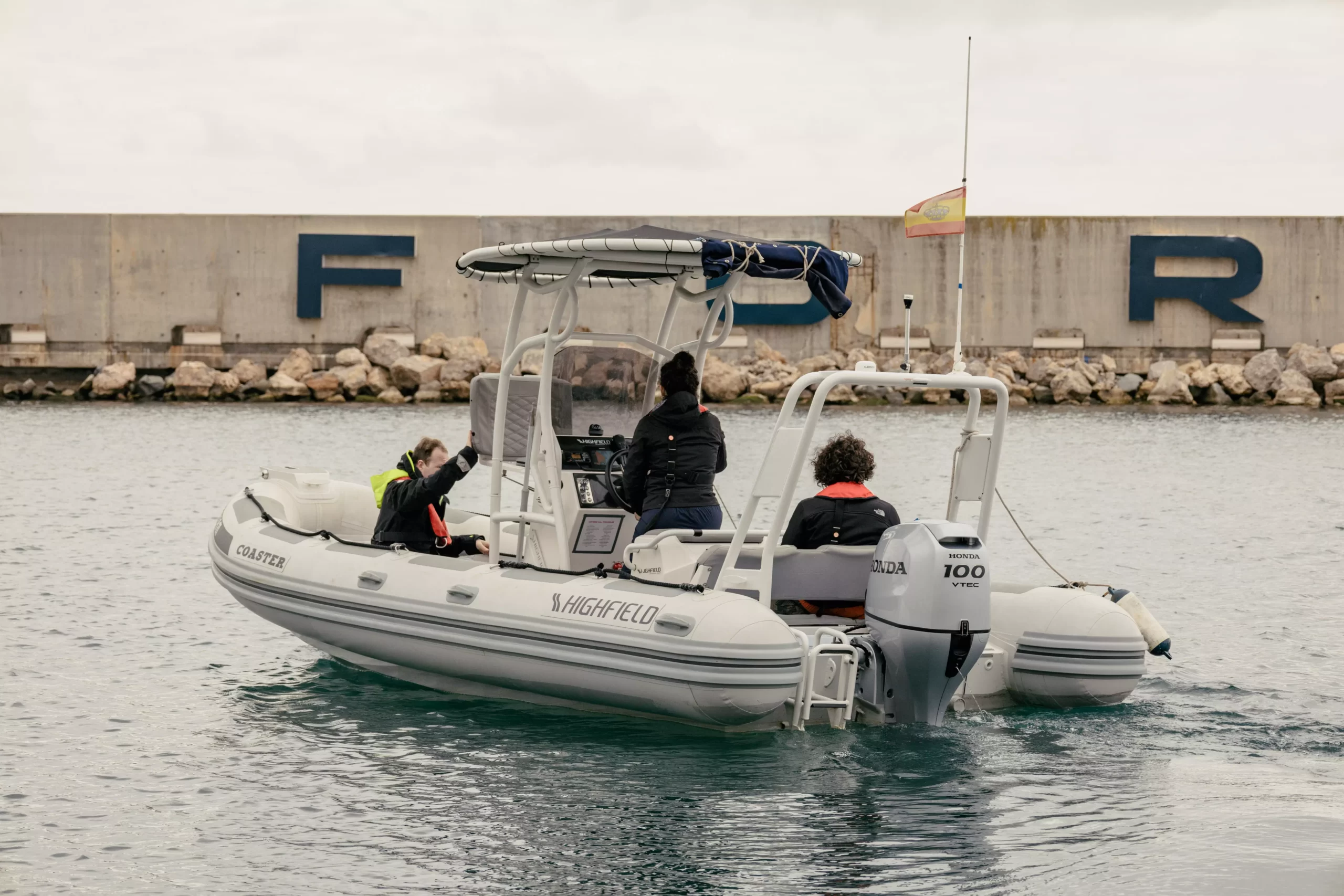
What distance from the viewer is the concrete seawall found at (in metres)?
37.6

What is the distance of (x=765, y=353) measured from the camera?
36906 mm

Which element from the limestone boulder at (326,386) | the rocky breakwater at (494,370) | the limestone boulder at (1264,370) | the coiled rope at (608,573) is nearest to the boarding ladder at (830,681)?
the coiled rope at (608,573)

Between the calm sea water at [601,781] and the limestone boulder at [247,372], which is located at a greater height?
the limestone boulder at [247,372]

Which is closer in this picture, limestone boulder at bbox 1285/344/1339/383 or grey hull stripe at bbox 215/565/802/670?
grey hull stripe at bbox 215/565/802/670

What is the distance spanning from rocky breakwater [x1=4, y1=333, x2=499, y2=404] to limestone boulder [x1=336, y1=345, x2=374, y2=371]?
0.04ft

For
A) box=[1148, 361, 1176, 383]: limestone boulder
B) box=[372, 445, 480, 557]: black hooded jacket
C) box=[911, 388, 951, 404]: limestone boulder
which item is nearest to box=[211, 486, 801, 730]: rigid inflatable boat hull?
box=[372, 445, 480, 557]: black hooded jacket

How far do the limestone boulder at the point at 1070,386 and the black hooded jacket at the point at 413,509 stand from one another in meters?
30.5

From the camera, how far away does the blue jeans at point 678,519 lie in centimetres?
727

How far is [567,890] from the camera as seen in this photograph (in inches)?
207

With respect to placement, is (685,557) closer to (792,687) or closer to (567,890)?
(792,687)

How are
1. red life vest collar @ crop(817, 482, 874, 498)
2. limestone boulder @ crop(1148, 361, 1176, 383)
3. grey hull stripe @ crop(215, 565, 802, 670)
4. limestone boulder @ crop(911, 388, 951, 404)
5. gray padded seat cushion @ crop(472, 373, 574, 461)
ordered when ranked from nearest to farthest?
grey hull stripe @ crop(215, 565, 802, 670) → red life vest collar @ crop(817, 482, 874, 498) → gray padded seat cushion @ crop(472, 373, 574, 461) → limestone boulder @ crop(1148, 361, 1176, 383) → limestone boulder @ crop(911, 388, 951, 404)

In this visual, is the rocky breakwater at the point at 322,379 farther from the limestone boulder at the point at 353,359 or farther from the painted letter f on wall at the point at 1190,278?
the painted letter f on wall at the point at 1190,278

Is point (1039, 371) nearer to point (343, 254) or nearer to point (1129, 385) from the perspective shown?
point (1129, 385)

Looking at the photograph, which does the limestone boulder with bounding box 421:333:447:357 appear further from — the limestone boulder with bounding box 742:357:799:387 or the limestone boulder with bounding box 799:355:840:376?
the limestone boulder with bounding box 799:355:840:376
